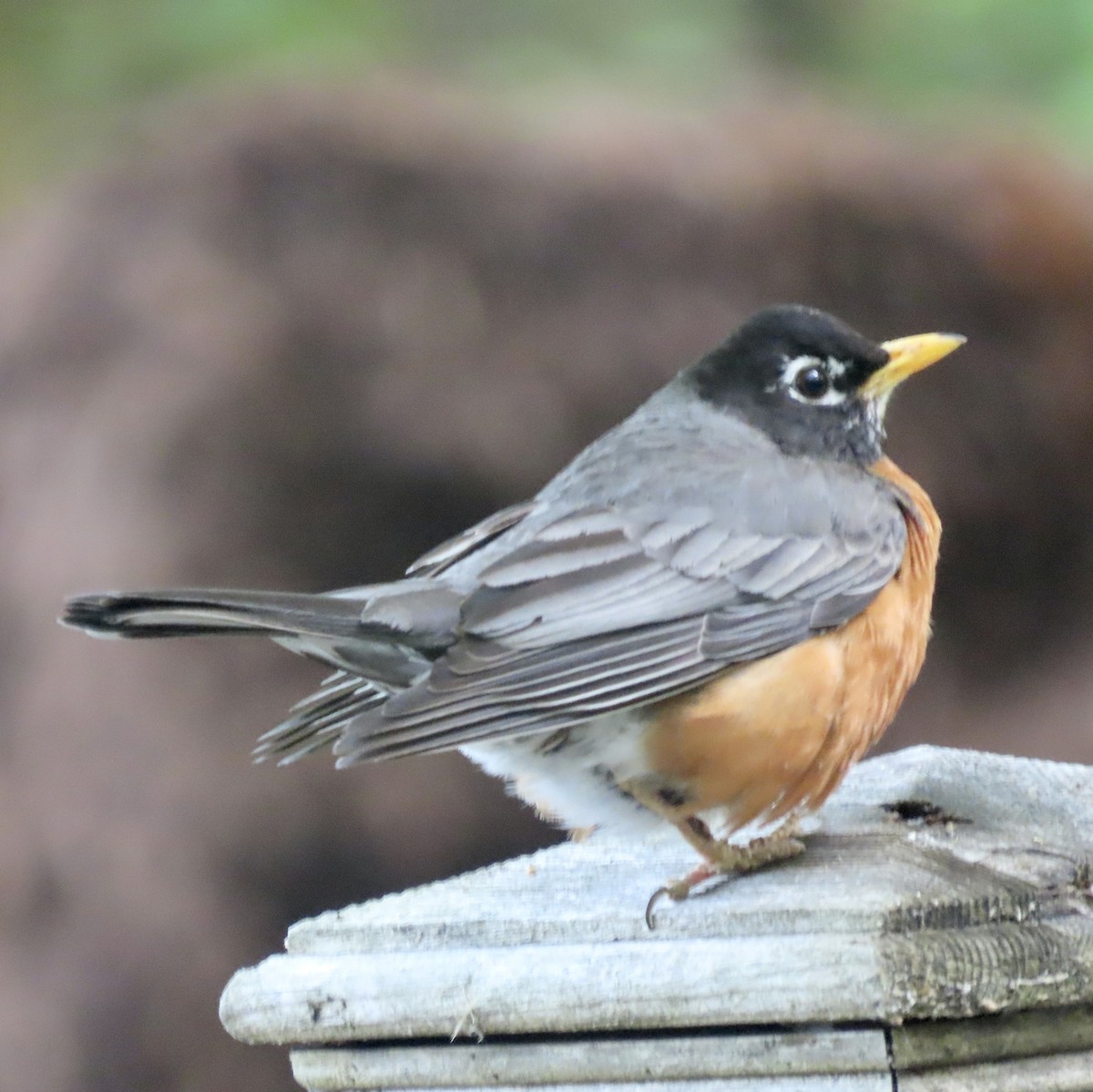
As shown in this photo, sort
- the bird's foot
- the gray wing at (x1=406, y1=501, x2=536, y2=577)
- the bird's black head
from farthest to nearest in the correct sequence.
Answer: the bird's black head
the gray wing at (x1=406, y1=501, x2=536, y2=577)
the bird's foot

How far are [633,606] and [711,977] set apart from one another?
58 centimetres

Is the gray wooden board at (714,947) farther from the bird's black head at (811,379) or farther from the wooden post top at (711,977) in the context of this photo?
the bird's black head at (811,379)

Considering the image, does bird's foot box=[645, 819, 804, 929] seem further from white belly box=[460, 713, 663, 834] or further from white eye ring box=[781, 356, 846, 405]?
white eye ring box=[781, 356, 846, 405]

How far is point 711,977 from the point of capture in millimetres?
1404

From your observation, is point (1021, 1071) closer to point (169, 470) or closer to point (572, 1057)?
point (572, 1057)

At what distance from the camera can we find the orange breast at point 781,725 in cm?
182

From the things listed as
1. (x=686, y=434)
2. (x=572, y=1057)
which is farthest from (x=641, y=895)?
(x=686, y=434)

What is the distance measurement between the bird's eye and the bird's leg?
746 mm

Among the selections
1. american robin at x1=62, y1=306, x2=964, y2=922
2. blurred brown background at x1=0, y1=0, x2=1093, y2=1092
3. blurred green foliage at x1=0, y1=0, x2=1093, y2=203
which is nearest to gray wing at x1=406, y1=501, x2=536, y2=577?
american robin at x1=62, y1=306, x2=964, y2=922

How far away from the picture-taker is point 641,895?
1.64 meters

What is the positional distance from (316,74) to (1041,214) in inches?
69.9

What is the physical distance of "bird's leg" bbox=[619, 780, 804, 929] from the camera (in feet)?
5.29

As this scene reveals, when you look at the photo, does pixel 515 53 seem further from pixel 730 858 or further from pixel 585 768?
pixel 730 858

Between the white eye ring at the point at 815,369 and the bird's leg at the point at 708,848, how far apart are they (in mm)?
742
